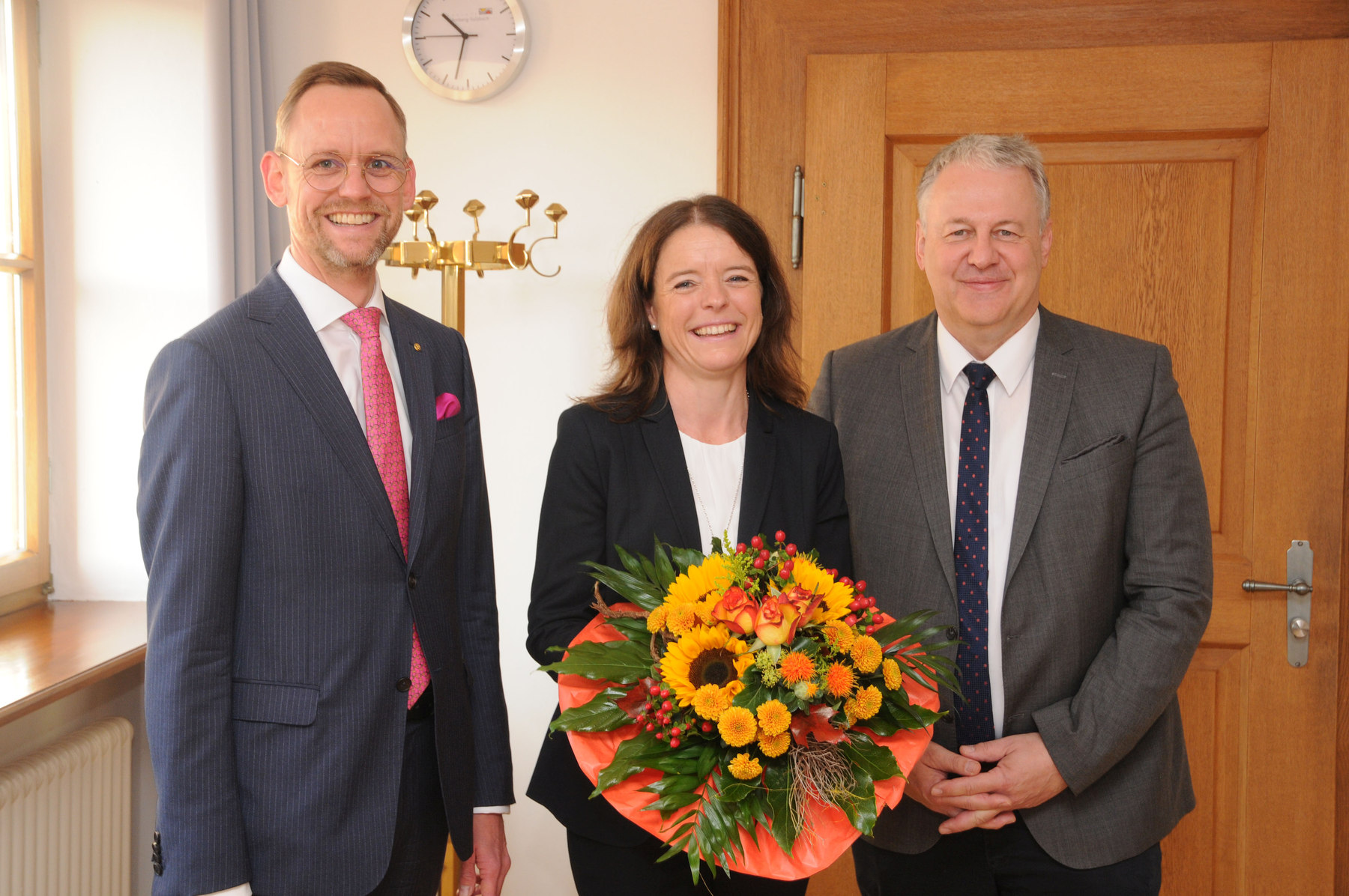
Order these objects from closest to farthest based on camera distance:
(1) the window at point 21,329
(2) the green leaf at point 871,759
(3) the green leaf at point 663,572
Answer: (2) the green leaf at point 871,759, (3) the green leaf at point 663,572, (1) the window at point 21,329

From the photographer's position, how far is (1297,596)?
2615 millimetres

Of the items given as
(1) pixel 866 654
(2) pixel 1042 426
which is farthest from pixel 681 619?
(2) pixel 1042 426

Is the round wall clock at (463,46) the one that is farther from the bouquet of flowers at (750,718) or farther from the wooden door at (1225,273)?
the bouquet of flowers at (750,718)

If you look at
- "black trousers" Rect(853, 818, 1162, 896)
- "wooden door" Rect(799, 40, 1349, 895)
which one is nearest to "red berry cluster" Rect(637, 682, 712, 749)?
"black trousers" Rect(853, 818, 1162, 896)

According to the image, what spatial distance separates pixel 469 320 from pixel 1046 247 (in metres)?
1.73

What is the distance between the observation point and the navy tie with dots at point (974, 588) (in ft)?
5.86

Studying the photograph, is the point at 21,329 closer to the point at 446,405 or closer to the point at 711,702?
the point at 446,405

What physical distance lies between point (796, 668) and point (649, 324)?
811 mm

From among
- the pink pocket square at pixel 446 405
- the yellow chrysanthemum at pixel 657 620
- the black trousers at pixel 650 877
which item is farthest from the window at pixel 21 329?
the yellow chrysanthemum at pixel 657 620

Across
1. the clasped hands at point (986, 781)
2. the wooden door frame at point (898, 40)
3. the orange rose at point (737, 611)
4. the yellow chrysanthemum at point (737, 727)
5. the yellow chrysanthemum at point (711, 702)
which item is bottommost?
the clasped hands at point (986, 781)

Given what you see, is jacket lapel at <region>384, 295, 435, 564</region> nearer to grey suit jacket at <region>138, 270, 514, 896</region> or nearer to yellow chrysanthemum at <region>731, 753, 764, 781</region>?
grey suit jacket at <region>138, 270, 514, 896</region>

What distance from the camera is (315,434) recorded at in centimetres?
148

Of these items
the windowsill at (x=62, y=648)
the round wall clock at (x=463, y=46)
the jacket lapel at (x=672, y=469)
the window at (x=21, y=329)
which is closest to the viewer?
the jacket lapel at (x=672, y=469)

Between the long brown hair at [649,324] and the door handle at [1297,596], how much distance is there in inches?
60.5
